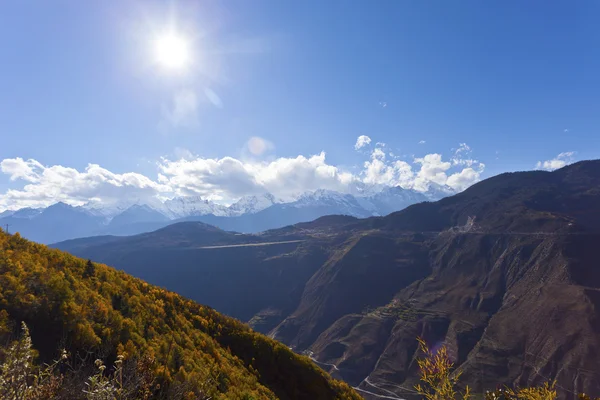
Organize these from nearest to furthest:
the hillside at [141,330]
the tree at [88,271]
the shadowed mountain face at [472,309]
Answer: the hillside at [141,330]
the tree at [88,271]
the shadowed mountain face at [472,309]

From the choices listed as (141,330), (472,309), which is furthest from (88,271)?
(472,309)

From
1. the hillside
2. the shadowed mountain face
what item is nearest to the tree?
the hillside

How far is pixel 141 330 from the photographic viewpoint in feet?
62.9

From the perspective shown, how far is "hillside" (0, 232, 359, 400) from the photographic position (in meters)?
15.2

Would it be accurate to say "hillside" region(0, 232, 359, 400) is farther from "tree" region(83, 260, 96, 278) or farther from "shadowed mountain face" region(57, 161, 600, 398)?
"shadowed mountain face" region(57, 161, 600, 398)

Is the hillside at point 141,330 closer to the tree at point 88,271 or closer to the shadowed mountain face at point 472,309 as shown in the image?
the tree at point 88,271

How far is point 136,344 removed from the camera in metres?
17.5

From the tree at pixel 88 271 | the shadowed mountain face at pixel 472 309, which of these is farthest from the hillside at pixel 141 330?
the shadowed mountain face at pixel 472 309

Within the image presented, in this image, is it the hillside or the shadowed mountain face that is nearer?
the hillside

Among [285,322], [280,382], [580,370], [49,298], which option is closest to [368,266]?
[285,322]

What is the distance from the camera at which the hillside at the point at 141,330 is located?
597 inches

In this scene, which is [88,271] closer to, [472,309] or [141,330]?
[141,330]

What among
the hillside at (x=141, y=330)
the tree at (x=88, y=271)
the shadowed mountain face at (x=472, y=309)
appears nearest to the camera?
the hillside at (x=141, y=330)

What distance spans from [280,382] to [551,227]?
191873mm
